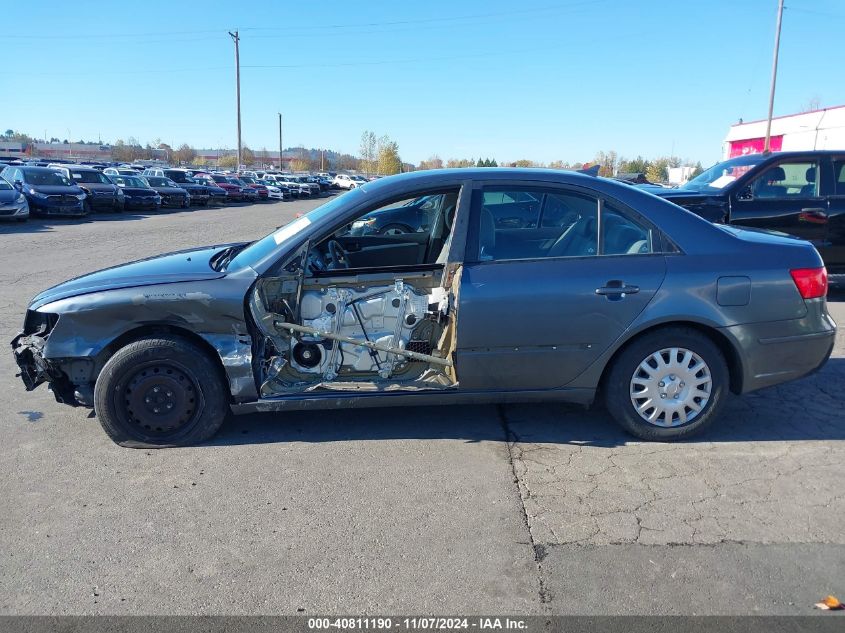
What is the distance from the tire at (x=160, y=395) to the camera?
13.7 feet

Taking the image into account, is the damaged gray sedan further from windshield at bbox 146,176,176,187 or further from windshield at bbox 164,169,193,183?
windshield at bbox 164,169,193,183

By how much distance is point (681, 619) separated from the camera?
2.72 meters

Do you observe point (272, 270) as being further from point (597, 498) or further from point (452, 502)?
point (597, 498)

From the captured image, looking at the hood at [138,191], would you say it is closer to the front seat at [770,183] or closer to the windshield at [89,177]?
the windshield at [89,177]

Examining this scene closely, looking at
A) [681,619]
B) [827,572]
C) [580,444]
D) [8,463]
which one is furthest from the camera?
[580,444]

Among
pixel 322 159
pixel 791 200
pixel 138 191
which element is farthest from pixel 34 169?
pixel 322 159

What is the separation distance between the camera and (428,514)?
352 centimetres

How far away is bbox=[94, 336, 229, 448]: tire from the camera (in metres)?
4.18

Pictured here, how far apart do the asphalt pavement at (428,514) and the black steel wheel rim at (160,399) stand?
19 centimetres

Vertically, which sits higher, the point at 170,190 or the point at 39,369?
the point at 170,190

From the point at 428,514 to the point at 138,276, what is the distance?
249 centimetres

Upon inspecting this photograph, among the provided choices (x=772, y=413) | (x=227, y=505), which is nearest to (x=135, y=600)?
(x=227, y=505)

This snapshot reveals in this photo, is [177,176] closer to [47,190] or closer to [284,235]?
[47,190]

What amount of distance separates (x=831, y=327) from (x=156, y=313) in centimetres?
444
